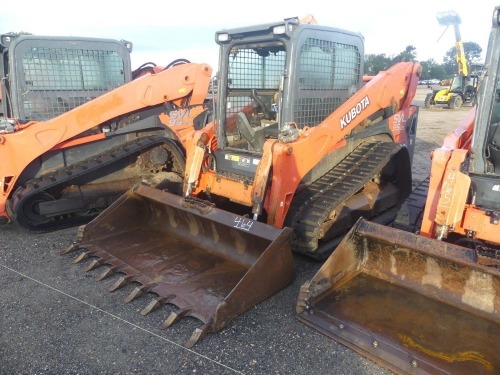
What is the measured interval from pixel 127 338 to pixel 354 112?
2.96 meters

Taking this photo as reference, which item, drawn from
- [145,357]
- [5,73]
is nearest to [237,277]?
[145,357]

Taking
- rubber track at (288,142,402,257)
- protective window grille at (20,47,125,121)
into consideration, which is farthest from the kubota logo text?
protective window grille at (20,47,125,121)

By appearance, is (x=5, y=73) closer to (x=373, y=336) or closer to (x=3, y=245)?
(x=3, y=245)

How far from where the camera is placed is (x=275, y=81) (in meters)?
4.64

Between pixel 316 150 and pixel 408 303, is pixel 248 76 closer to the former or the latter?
pixel 316 150

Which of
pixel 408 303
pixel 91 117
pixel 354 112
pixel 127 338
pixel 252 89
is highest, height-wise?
pixel 252 89

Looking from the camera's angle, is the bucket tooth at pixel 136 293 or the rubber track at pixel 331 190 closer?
the bucket tooth at pixel 136 293

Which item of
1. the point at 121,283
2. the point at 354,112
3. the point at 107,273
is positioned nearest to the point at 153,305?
the point at 121,283

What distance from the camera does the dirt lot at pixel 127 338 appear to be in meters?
2.65

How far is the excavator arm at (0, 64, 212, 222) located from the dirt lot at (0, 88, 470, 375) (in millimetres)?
1356

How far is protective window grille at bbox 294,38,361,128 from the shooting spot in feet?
13.6

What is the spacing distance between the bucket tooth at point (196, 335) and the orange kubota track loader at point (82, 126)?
2.72 metres

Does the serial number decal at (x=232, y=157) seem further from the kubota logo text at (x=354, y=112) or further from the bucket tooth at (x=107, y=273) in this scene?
the bucket tooth at (x=107, y=273)

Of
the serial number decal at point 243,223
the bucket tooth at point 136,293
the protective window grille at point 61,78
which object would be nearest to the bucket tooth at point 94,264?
the bucket tooth at point 136,293
